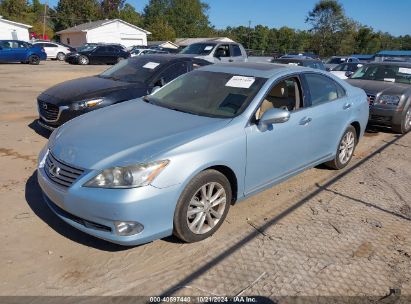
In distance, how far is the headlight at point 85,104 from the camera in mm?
6037

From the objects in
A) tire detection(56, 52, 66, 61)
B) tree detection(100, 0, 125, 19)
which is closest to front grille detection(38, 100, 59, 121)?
tire detection(56, 52, 66, 61)

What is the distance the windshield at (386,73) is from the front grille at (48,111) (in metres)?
6.85

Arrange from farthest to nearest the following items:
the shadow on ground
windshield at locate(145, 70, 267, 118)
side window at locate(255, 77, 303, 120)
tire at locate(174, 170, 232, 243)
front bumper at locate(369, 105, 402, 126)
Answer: front bumper at locate(369, 105, 402, 126)
the shadow on ground
side window at locate(255, 77, 303, 120)
windshield at locate(145, 70, 267, 118)
tire at locate(174, 170, 232, 243)

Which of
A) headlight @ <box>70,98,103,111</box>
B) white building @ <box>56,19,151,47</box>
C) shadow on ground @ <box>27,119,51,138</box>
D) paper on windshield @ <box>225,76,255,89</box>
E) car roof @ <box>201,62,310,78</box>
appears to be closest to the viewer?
paper on windshield @ <box>225,76,255,89</box>

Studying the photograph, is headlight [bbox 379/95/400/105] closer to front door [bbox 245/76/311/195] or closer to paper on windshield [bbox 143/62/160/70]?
front door [bbox 245/76/311/195]

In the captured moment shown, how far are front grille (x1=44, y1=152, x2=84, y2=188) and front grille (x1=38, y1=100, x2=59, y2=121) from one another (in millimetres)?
2920

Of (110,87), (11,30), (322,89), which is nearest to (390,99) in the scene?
(322,89)

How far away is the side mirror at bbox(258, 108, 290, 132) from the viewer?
378 cm

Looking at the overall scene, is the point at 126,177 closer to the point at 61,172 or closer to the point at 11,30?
the point at 61,172

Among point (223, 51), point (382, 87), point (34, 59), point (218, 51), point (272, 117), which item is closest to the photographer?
point (272, 117)

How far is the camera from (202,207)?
3.45 meters

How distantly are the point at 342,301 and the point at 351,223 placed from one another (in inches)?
52.3

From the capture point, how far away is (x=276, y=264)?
10.7ft

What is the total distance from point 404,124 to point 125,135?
6.60 meters
